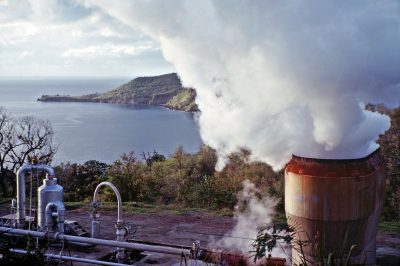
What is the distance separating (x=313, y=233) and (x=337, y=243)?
47 centimetres

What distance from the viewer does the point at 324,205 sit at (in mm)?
8336

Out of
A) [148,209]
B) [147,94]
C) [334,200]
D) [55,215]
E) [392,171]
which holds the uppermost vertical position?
[147,94]

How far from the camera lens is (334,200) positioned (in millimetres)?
8297

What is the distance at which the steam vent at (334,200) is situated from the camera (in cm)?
828

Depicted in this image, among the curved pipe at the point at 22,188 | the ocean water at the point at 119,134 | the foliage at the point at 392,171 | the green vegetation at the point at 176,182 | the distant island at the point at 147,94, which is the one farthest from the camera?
the distant island at the point at 147,94

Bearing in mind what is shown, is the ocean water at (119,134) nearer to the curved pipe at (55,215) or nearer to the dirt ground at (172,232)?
the dirt ground at (172,232)

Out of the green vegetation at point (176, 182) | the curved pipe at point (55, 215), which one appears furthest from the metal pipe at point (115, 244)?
the green vegetation at point (176, 182)

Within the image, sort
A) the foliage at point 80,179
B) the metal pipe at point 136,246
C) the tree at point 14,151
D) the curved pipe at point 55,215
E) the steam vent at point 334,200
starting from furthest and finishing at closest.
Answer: the tree at point 14,151
the foliage at point 80,179
the curved pipe at point 55,215
the metal pipe at point 136,246
the steam vent at point 334,200

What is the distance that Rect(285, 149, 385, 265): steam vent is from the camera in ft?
27.2

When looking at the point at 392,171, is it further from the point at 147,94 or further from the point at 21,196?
the point at 147,94

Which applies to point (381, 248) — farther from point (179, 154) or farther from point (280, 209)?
point (179, 154)

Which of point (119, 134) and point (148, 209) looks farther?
point (119, 134)

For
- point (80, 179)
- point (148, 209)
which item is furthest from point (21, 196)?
point (80, 179)

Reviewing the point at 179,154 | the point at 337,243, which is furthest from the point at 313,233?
the point at 179,154
